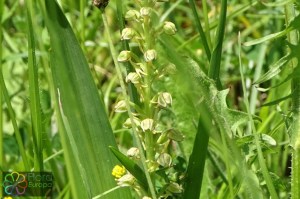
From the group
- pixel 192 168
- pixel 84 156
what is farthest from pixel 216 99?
pixel 84 156

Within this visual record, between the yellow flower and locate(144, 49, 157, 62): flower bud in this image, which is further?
the yellow flower

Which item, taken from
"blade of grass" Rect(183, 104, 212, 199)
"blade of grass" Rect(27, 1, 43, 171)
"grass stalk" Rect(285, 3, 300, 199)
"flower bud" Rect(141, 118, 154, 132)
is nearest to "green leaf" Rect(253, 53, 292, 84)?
"grass stalk" Rect(285, 3, 300, 199)

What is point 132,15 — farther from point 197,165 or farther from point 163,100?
point 197,165

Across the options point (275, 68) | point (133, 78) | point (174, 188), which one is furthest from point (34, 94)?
point (275, 68)

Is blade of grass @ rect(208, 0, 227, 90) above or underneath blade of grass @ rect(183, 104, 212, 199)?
above

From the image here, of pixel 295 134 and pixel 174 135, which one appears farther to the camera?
pixel 295 134

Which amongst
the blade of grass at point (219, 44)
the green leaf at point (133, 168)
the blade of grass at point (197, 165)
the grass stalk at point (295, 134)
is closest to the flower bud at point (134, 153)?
the green leaf at point (133, 168)

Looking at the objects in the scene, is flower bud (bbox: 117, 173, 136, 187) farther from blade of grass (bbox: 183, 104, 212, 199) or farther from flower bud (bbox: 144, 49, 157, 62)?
flower bud (bbox: 144, 49, 157, 62)
